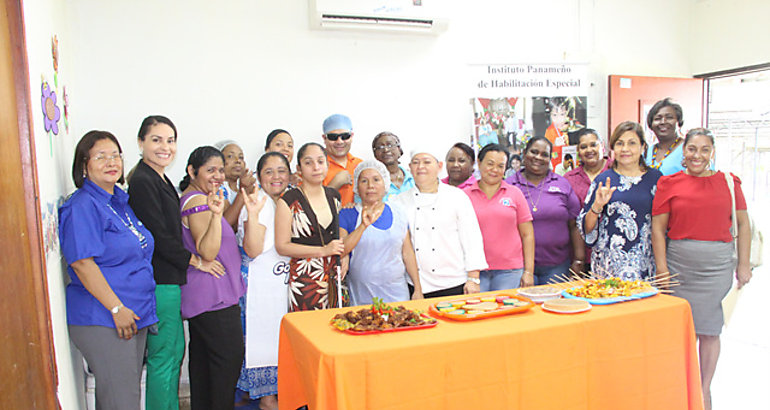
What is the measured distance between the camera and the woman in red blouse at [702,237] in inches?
125

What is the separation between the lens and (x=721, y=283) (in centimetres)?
321

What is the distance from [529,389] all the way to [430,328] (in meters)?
0.53

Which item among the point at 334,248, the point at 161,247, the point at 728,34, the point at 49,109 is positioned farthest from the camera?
the point at 728,34

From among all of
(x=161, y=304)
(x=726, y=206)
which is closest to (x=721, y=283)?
(x=726, y=206)

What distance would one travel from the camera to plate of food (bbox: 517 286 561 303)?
2656 mm

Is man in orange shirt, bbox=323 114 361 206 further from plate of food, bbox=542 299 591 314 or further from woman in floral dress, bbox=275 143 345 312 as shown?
plate of food, bbox=542 299 591 314

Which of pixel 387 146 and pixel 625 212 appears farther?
pixel 387 146

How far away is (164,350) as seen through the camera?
2758 millimetres

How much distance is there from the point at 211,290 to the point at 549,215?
7.96 feet

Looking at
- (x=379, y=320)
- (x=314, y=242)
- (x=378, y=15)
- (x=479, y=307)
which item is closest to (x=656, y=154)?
(x=479, y=307)

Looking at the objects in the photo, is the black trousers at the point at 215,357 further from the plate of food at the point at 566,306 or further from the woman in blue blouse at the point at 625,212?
the woman in blue blouse at the point at 625,212

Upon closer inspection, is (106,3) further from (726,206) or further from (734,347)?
(734,347)

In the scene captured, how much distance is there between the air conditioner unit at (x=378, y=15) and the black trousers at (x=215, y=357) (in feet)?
9.08

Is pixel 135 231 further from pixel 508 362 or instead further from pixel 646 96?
pixel 646 96
